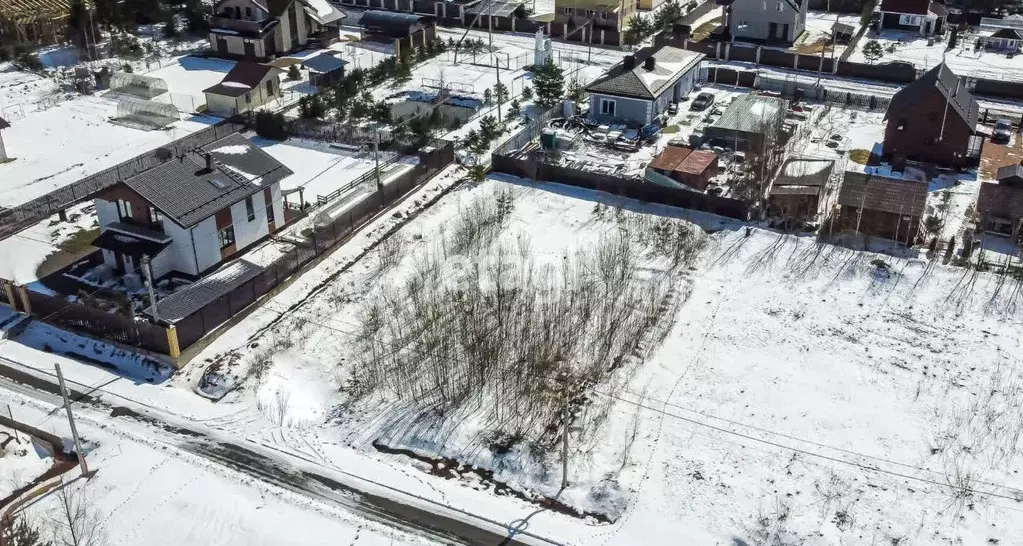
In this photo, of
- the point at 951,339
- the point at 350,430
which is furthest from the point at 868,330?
the point at 350,430

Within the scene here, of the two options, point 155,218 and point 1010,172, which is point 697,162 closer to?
point 1010,172

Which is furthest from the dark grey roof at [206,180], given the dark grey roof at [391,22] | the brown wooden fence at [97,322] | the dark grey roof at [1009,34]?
the dark grey roof at [1009,34]

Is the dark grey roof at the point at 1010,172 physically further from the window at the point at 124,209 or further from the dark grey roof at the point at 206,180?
the window at the point at 124,209

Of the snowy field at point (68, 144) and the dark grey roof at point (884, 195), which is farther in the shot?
the snowy field at point (68, 144)

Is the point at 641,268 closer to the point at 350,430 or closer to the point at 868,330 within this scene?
the point at 868,330

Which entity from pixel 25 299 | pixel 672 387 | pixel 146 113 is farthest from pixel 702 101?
pixel 25 299
